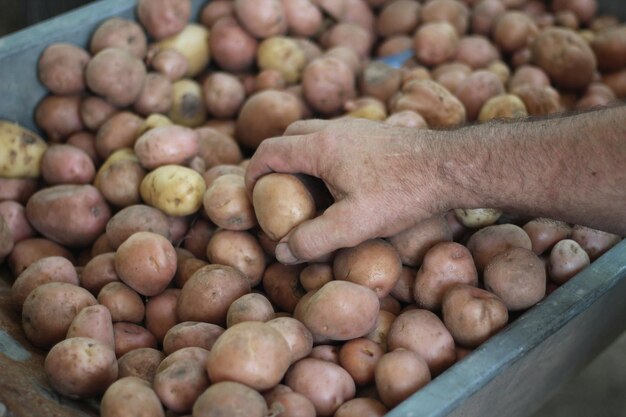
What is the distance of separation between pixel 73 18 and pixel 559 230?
1.79 meters

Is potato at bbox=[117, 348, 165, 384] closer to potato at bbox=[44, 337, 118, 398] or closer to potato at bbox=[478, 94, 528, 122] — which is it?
potato at bbox=[44, 337, 118, 398]

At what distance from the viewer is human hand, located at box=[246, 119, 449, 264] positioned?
1621 mm

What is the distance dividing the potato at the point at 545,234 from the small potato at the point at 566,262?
77 mm

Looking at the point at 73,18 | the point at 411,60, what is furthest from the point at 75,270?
the point at 411,60

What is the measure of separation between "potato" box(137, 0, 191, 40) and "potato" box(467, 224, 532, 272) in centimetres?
145

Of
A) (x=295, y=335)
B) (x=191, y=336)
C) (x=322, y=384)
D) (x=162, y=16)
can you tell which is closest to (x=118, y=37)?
(x=162, y=16)

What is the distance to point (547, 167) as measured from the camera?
5.00 ft

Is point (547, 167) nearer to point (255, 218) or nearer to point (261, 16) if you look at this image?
point (255, 218)

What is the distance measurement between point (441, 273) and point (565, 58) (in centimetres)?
139

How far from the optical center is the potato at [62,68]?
2.37m

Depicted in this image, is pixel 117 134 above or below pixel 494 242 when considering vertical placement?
above

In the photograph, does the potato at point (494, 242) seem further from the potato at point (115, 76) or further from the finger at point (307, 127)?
the potato at point (115, 76)

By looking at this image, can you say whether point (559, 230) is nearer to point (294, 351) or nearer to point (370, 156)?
point (370, 156)

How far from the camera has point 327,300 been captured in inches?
61.0
